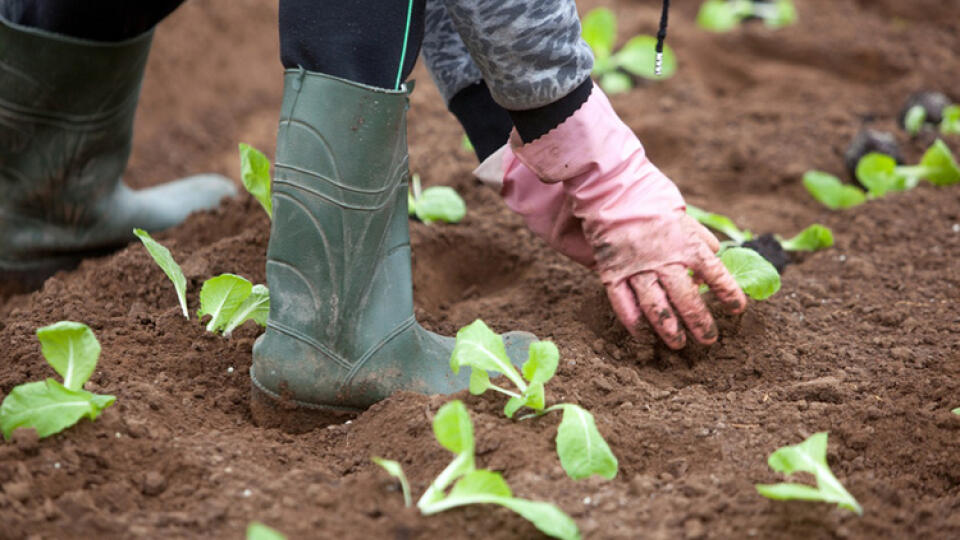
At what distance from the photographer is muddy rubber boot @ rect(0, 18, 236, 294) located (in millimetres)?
1845

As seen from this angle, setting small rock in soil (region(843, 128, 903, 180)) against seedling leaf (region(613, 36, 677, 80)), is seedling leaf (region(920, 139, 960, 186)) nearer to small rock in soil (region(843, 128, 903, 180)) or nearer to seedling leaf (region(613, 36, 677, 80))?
small rock in soil (region(843, 128, 903, 180))

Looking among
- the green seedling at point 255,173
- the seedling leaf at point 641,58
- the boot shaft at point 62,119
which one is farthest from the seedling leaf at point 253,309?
the seedling leaf at point 641,58

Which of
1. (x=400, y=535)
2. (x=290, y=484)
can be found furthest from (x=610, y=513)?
(x=290, y=484)

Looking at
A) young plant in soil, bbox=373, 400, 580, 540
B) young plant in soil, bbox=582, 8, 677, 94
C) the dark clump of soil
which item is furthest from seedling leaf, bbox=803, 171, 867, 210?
young plant in soil, bbox=373, 400, 580, 540

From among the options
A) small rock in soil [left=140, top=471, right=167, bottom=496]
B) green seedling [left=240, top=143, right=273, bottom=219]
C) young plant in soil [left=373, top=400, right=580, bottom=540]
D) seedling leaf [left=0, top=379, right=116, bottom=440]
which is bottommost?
small rock in soil [left=140, top=471, right=167, bottom=496]

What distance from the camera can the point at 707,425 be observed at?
4.75 feet

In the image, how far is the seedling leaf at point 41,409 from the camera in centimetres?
127

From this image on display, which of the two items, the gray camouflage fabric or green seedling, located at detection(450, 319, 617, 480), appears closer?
green seedling, located at detection(450, 319, 617, 480)

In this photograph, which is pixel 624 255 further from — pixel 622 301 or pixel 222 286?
pixel 222 286

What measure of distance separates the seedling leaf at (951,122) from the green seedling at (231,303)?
6.58 feet

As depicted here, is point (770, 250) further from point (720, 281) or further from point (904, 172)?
point (904, 172)

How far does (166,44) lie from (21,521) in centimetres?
257

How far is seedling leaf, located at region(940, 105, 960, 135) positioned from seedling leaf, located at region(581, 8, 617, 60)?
1056 millimetres

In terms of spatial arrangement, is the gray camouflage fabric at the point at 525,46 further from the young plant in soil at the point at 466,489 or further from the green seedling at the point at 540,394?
the young plant in soil at the point at 466,489
